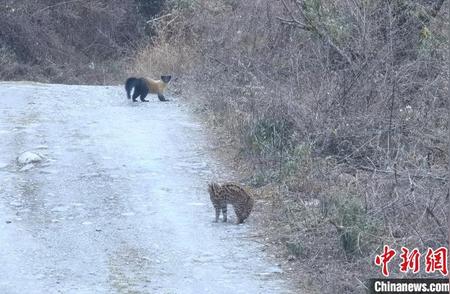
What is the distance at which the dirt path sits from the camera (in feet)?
26.2

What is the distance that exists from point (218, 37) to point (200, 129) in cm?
519

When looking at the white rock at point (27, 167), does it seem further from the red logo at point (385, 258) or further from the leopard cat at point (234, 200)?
the red logo at point (385, 258)

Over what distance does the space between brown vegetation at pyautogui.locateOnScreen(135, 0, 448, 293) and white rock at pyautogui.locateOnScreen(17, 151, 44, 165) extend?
242 centimetres

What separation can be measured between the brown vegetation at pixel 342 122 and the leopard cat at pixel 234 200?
284 mm

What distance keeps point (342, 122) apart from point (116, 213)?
2971mm

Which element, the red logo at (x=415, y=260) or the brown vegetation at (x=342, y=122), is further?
the brown vegetation at (x=342, y=122)

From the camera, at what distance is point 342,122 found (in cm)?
1131

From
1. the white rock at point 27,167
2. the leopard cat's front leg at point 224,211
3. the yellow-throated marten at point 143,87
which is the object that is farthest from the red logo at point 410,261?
the yellow-throated marten at point 143,87

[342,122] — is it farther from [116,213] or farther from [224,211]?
[116,213]

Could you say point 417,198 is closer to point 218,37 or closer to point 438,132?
point 438,132

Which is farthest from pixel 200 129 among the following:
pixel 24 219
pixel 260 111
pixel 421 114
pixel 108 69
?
pixel 108 69

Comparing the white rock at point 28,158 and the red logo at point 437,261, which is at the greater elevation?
the red logo at point 437,261

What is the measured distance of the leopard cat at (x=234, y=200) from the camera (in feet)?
31.4

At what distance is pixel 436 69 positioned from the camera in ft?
40.5
